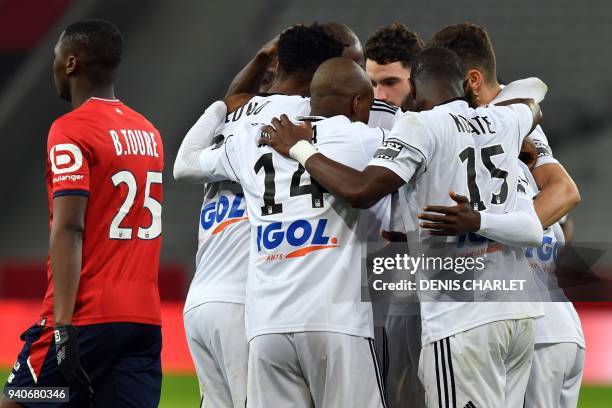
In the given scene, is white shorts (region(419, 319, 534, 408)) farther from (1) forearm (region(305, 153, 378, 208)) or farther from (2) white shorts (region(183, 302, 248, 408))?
(2) white shorts (region(183, 302, 248, 408))

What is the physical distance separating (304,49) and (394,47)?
3.21ft

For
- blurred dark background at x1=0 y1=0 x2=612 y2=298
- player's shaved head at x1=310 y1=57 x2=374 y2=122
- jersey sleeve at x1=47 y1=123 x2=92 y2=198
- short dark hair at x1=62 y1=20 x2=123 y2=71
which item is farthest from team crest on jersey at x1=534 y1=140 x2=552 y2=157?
blurred dark background at x1=0 y1=0 x2=612 y2=298

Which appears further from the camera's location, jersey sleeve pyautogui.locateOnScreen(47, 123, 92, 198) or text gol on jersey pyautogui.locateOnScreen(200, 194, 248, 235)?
text gol on jersey pyautogui.locateOnScreen(200, 194, 248, 235)

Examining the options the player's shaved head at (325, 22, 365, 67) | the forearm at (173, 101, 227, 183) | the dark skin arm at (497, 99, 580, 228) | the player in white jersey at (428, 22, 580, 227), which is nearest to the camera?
the dark skin arm at (497, 99, 580, 228)

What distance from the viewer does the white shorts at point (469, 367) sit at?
4070 millimetres

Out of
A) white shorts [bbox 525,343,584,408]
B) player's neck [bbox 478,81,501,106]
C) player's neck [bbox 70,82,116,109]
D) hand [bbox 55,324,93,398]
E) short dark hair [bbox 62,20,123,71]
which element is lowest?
white shorts [bbox 525,343,584,408]

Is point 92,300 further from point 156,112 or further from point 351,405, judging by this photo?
point 156,112

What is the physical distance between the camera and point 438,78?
435 cm

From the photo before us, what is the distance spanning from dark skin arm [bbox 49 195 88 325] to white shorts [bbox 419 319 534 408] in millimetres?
1366

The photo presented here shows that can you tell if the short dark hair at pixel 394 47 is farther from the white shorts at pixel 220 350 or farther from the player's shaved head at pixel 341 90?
the white shorts at pixel 220 350

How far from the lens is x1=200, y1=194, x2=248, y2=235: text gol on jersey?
4910 millimetres

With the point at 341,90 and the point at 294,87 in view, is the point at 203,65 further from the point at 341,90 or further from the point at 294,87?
the point at 341,90

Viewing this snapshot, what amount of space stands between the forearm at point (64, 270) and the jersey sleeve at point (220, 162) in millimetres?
793

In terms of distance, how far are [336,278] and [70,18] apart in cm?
1567
